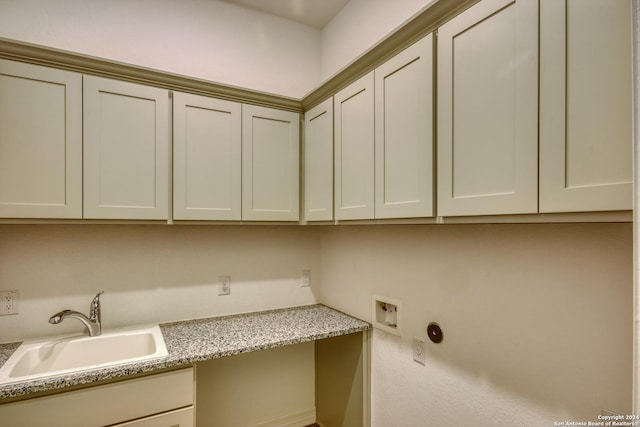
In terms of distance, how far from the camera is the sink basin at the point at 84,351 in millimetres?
1602

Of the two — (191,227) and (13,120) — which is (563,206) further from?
(13,120)

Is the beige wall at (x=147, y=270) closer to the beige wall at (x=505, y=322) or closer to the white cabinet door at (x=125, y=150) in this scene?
the white cabinet door at (x=125, y=150)

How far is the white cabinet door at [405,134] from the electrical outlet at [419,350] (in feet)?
2.25

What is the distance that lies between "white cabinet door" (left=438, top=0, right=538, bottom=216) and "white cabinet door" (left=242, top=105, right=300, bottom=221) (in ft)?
3.57

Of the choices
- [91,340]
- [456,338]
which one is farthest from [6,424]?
[456,338]

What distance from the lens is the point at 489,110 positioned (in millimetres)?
1138

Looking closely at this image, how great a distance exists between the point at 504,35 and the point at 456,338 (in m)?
1.22

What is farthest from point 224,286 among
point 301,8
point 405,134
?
point 301,8

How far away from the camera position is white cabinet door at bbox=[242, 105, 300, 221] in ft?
6.72

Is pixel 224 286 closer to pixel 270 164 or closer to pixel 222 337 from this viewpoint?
pixel 222 337

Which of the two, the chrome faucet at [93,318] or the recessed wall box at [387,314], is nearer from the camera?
the chrome faucet at [93,318]

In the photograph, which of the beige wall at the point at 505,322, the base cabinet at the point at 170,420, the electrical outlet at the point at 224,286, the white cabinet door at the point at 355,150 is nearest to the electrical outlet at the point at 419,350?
the beige wall at the point at 505,322

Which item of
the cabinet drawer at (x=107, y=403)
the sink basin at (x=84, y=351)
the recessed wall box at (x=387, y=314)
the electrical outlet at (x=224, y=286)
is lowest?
the cabinet drawer at (x=107, y=403)

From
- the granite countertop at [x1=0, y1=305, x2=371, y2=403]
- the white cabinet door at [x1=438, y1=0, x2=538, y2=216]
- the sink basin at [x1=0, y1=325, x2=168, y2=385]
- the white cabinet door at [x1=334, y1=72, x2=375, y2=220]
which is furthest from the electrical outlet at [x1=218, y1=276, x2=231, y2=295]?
the white cabinet door at [x1=438, y1=0, x2=538, y2=216]
